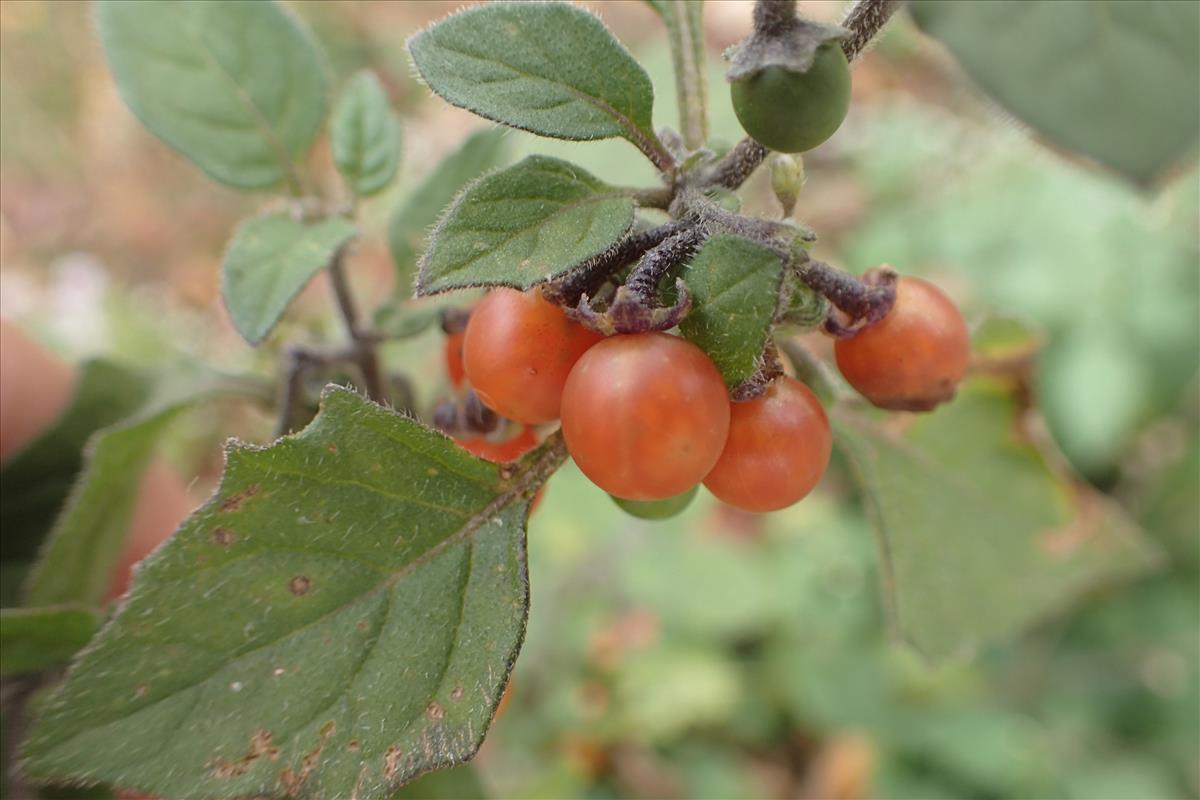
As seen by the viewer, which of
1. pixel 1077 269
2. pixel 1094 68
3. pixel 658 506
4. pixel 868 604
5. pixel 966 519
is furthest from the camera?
pixel 1077 269

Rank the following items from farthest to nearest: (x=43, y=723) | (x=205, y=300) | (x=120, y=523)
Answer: (x=205, y=300), (x=120, y=523), (x=43, y=723)

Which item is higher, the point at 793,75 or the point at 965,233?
the point at 793,75

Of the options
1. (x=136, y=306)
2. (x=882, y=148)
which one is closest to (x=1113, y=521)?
→ (x=882, y=148)

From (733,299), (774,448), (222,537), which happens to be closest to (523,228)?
(733,299)

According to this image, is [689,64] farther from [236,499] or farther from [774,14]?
[236,499]

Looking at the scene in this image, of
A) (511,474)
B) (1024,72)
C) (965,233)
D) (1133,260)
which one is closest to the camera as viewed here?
(1024,72)

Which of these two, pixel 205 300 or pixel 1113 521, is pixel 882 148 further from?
pixel 205 300
